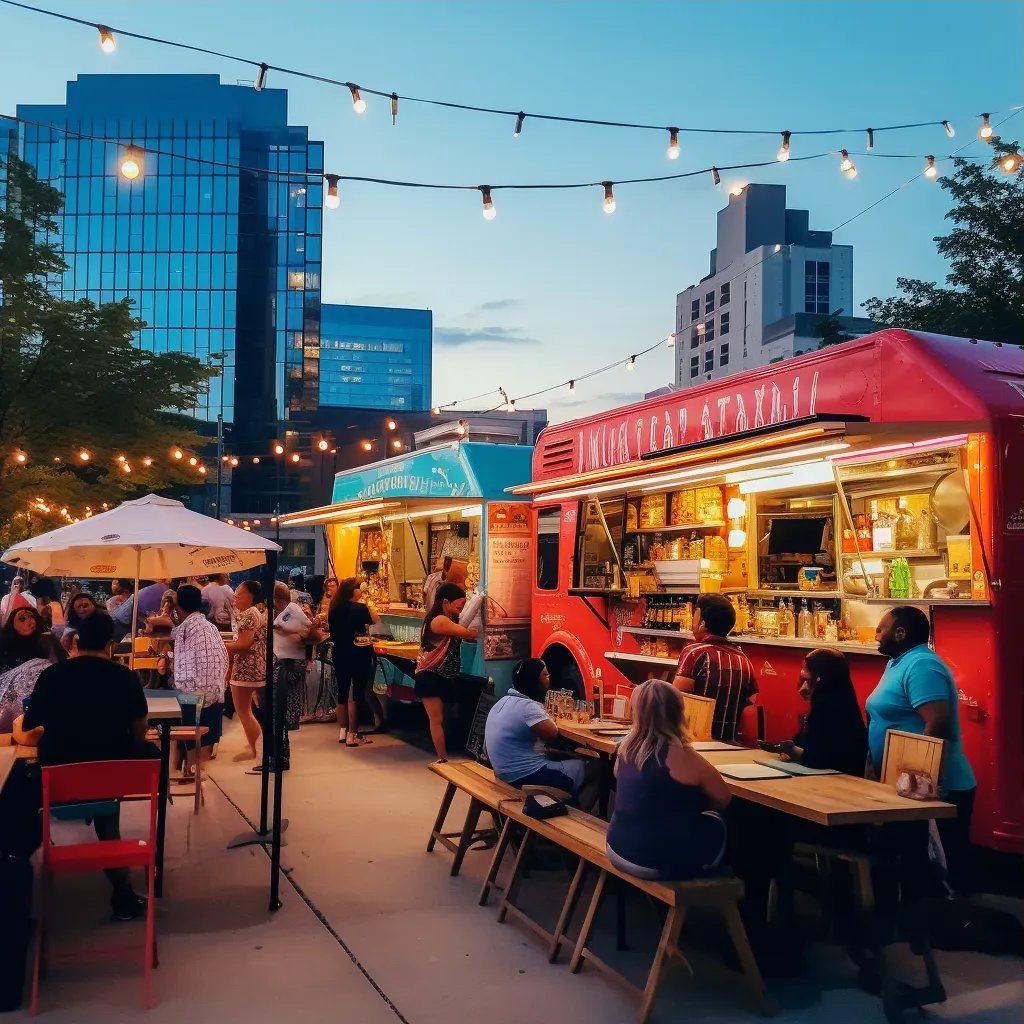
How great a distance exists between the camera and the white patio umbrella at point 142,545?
275 inches

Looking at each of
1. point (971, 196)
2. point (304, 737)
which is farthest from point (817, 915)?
point (971, 196)

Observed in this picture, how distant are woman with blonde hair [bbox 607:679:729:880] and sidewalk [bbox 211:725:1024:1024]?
2.05ft

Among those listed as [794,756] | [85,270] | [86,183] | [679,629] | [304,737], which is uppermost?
[86,183]

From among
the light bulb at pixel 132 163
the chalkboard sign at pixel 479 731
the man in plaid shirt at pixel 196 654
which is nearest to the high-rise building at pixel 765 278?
the light bulb at pixel 132 163

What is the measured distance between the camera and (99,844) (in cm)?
453

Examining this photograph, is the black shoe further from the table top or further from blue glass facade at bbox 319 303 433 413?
blue glass facade at bbox 319 303 433 413

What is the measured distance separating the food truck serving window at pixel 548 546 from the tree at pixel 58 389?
13332mm

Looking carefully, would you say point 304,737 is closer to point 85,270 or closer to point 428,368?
point 85,270

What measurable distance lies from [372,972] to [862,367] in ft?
14.0

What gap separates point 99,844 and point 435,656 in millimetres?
4303

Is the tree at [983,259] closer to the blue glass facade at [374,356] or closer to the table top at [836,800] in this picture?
the table top at [836,800]

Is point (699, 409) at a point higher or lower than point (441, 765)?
higher

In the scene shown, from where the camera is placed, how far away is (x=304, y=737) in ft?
35.6

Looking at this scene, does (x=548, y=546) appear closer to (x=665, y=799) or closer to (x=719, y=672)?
(x=719, y=672)
